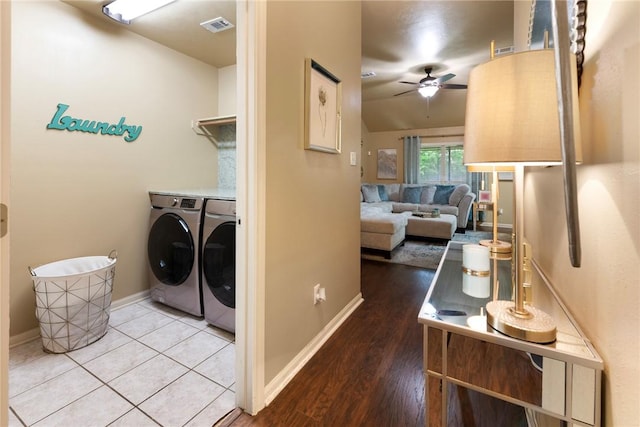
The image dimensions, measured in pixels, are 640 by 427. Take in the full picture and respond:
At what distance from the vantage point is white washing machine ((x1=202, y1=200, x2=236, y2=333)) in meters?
1.90

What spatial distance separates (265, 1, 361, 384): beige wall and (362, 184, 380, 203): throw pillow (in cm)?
426

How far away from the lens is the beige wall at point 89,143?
6.11ft

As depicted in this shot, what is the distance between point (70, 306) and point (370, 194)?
5534 millimetres

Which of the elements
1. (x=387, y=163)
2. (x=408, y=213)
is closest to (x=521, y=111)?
(x=408, y=213)

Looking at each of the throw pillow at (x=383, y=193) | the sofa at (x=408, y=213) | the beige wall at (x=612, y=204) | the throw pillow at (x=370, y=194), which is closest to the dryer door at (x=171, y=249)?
the beige wall at (x=612, y=204)

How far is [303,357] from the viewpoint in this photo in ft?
5.51

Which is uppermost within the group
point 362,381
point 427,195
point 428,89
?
point 428,89

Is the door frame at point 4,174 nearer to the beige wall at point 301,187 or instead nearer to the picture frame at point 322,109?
the beige wall at point 301,187

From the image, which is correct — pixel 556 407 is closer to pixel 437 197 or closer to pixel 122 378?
pixel 122 378

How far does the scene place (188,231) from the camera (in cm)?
212

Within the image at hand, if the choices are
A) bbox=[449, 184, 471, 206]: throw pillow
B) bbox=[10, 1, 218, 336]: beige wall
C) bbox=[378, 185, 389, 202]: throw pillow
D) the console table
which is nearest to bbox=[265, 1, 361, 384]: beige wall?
the console table

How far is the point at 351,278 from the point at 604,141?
192 cm

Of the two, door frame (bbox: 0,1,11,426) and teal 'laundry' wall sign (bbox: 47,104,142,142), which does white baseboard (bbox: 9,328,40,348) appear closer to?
teal 'laundry' wall sign (bbox: 47,104,142,142)

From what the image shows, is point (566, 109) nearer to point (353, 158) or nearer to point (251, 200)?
point (251, 200)
